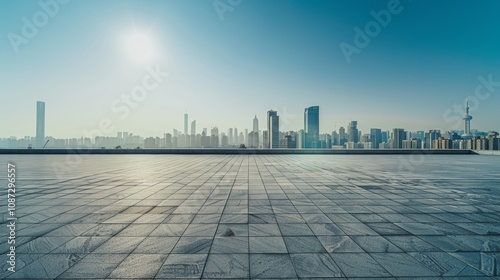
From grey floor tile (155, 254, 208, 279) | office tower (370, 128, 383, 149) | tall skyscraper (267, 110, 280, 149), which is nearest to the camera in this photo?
grey floor tile (155, 254, 208, 279)


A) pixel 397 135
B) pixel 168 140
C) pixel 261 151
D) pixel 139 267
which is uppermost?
pixel 397 135

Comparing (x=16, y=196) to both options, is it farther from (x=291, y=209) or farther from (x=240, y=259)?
(x=291, y=209)

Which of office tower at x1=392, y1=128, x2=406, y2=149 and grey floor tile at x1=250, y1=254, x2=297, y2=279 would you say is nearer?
grey floor tile at x1=250, y1=254, x2=297, y2=279

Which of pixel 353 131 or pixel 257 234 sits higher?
pixel 353 131

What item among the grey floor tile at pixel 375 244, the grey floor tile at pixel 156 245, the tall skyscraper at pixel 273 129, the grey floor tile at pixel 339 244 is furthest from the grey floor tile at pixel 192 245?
the tall skyscraper at pixel 273 129

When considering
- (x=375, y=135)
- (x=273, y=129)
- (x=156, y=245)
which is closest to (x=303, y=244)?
(x=156, y=245)

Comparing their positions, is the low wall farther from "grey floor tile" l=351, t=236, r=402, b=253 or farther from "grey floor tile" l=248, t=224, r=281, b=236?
"grey floor tile" l=351, t=236, r=402, b=253

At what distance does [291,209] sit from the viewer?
6.79 metres

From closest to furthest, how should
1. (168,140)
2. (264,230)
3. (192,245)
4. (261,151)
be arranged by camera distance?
(192,245) < (264,230) < (261,151) < (168,140)

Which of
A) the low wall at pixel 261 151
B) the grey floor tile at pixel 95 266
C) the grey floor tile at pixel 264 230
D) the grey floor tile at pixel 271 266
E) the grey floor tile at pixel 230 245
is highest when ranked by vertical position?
the low wall at pixel 261 151

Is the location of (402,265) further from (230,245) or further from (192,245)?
(192,245)

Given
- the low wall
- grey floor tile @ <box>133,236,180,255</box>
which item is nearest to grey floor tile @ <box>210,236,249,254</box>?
grey floor tile @ <box>133,236,180,255</box>

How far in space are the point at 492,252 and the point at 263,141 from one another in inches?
2810

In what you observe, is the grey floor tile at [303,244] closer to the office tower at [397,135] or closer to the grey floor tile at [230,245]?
the grey floor tile at [230,245]
